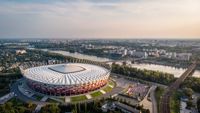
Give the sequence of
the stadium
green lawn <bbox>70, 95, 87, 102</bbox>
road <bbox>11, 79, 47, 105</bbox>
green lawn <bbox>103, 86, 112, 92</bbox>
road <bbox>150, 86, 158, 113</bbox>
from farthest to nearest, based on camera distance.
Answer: green lawn <bbox>103, 86, 112, 92</bbox> < the stadium < green lawn <bbox>70, 95, 87, 102</bbox> < road <bbox>11, 79, 47, 105</bbox> < road <bbox>150, 86, 158, 113</bbox>

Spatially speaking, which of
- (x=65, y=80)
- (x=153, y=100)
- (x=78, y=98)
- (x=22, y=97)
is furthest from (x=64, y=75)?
(x=153, y=100)

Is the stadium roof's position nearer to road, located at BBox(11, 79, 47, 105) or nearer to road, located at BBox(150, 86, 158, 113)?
road, located at BBox(11, 79, 47, 105)

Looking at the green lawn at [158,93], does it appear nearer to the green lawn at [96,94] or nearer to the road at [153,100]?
the road at [153,100]

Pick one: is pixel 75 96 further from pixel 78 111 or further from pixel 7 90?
pixel 7 90

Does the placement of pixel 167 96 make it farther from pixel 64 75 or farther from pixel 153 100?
pixel 64 75

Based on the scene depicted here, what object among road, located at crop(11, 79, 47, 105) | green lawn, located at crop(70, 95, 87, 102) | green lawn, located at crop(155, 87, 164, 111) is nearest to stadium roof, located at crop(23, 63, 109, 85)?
green lawn, located at crop(70, 95, 87, 102)

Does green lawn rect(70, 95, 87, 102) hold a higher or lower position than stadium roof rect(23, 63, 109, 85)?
lower

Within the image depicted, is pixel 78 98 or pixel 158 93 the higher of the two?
pixel 158 93

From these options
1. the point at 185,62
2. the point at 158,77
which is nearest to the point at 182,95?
the point at 158,77
